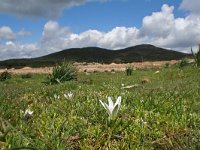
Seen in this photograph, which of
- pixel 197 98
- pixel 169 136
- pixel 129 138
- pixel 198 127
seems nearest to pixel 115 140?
pixel 129 138

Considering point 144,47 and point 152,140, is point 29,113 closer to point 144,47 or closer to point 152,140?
point 152,140

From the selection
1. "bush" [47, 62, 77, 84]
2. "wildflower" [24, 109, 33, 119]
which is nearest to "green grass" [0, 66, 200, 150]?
"wildflower" [24, 109, 33, 119]

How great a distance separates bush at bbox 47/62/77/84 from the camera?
20.2 meters

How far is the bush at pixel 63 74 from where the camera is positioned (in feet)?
66.1

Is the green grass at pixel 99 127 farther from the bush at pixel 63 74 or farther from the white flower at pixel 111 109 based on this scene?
the bush at pixel 63 74

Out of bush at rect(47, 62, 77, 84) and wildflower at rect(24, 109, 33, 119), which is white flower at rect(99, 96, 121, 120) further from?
bush at rect(47, 62, 77, 84)

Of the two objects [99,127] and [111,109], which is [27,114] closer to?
[99,127]

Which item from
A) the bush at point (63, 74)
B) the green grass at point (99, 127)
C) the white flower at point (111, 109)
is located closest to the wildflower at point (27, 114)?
the green grass at point (99, 127)

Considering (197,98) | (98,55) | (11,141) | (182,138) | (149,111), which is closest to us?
(11,141)

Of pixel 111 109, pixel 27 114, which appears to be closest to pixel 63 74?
pixel 27 114

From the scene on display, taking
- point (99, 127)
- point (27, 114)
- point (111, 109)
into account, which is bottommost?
point (99, 127)

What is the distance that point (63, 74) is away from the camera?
20.6m

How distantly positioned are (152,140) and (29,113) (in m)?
1.88

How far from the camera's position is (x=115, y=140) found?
607 cm
